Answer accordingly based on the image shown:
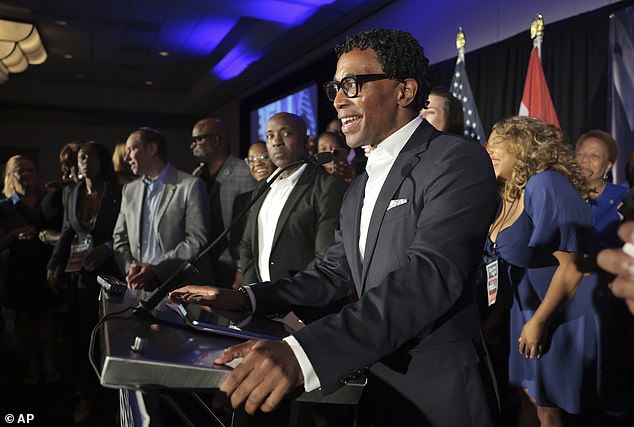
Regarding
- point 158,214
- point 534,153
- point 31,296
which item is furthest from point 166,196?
point 534,153

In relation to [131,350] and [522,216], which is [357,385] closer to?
[131,350]

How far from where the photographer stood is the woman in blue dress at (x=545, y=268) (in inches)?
86.1

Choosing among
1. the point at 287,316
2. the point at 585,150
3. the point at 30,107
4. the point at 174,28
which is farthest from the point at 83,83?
the point at 287,316

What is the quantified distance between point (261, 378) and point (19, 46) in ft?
32.9

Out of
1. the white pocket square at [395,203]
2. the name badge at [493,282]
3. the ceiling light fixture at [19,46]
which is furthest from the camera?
the ceiling light fixture at [19,46]

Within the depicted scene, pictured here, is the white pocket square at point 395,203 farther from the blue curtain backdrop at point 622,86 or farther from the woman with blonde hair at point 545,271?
the blue curtain backdrop at point 622,86

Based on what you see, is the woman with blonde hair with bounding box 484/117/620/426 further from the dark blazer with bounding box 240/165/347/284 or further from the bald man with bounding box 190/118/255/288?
the bald man with bounding box 190/118/255/288

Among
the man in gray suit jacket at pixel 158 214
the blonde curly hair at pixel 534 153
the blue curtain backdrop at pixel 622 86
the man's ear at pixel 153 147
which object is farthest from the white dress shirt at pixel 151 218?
the blue curtain backdrop at pixel 622 86

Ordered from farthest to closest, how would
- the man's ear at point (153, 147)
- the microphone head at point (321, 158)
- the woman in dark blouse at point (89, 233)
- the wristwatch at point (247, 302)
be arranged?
the woman in dark blouse at point (89, 233), the man's ear at point (153, 147), the microphone head at point (321, 158), the wristwatch at point (247, 302)

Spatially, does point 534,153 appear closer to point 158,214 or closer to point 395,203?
point 395,203

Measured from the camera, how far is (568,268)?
7.18 feet

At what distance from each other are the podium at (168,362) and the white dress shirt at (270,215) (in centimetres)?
172

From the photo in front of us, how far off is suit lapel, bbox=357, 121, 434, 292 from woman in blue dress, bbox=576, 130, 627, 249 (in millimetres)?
2178

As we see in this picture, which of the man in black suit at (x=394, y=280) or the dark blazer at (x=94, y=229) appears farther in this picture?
the dark blazer at (x=94, y=229)
